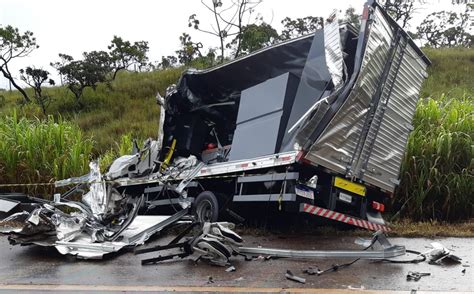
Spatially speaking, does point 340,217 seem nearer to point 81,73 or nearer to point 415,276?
point 415,276

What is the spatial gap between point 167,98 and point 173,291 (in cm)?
510

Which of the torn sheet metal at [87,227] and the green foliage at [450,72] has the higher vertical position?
the green foliage at [450,72]

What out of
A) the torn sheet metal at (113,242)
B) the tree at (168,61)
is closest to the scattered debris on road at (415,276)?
the torn sheet metal at (113,242)

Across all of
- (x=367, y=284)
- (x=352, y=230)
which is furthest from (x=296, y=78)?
(x=367, y=284)

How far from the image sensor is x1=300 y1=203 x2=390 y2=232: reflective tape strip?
6105 millimetres

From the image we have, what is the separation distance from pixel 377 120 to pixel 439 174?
2356 millimetres

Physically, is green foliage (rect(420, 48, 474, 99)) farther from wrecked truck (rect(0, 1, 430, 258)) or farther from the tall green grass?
wrecked truck (rect(0, 1, 430, 258))

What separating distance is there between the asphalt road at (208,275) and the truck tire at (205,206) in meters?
1.43

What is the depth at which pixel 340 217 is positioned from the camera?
639cm

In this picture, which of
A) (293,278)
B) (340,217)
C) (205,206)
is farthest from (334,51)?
(293,278)

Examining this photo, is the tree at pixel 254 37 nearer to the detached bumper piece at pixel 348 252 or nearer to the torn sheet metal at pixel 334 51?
the torn sheet metal at pixel 334 51

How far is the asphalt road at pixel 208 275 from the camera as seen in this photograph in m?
4.39

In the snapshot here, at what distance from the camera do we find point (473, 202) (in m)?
8.30

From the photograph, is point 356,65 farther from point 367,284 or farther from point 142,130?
point 142,130
